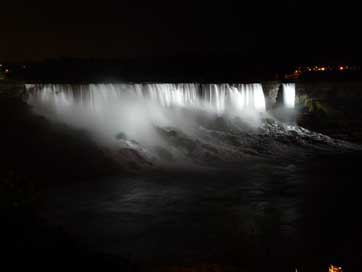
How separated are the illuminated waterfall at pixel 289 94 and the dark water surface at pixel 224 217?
14.9m

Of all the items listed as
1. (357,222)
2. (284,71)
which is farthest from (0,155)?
(284,71)

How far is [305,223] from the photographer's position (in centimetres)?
1239

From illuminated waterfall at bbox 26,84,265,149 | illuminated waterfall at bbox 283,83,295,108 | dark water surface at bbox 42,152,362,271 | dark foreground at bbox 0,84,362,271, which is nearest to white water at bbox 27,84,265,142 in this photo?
illuminated waterfall at bbox 26,84,265,149

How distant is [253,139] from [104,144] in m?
8.97

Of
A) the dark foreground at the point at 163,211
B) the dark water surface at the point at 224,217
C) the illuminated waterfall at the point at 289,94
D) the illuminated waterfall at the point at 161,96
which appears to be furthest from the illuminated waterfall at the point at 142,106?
the dark water surface at the point at 224,217

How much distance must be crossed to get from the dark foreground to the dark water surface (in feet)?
0.10

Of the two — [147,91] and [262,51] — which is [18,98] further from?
[262,51]

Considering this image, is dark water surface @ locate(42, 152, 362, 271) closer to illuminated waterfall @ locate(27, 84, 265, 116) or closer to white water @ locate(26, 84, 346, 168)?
white water @ locate(26, 84, 346, 168)

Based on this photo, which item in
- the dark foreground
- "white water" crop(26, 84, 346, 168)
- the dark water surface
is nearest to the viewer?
the dark foreground

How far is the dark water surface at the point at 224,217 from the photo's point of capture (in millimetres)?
9617

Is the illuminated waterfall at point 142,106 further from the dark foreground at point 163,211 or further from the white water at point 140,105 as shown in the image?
the dark foreground at point 163,211

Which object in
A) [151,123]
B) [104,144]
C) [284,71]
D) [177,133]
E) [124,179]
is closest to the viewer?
[124,179]

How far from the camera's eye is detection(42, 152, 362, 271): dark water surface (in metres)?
9.62

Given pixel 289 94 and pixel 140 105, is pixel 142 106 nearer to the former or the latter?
pixel 140 105
